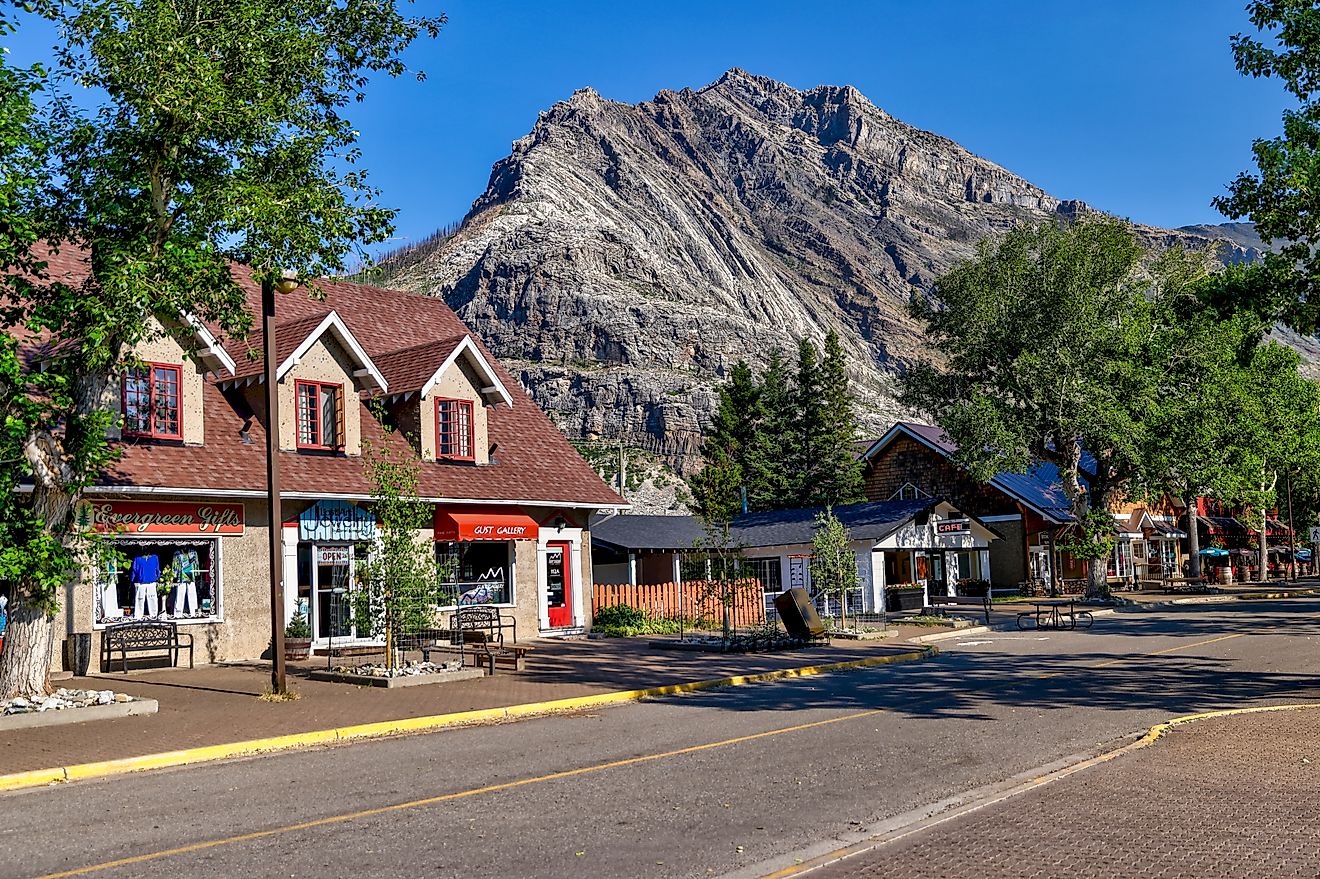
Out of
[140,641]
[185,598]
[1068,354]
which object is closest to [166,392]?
[185,598]

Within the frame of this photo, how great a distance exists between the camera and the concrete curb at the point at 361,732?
11.7 m

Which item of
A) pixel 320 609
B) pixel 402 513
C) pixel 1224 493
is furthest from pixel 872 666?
pixel 1224 493

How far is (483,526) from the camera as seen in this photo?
2642 centimetres

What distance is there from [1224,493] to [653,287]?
12424cm

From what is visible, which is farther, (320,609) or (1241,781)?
(320,609)

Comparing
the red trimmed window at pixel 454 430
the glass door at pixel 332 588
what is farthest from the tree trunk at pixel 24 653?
the red trimmed window at pixel 454 430

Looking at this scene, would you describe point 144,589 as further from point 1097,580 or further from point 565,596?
point 1097,580

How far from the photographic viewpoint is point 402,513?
760 inches

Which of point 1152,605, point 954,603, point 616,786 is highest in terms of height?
point 616,786

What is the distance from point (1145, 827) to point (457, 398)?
2199 cm

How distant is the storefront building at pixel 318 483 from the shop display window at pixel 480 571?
48 millimetres

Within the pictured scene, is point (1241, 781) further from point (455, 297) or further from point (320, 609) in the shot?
point (455, 297)

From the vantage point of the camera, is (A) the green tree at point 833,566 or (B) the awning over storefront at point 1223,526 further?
(B) the awning over storefront at point 1223,526

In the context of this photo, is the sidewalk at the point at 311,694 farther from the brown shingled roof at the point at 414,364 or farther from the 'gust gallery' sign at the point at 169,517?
the brown shingled roof at the point at 414,364
